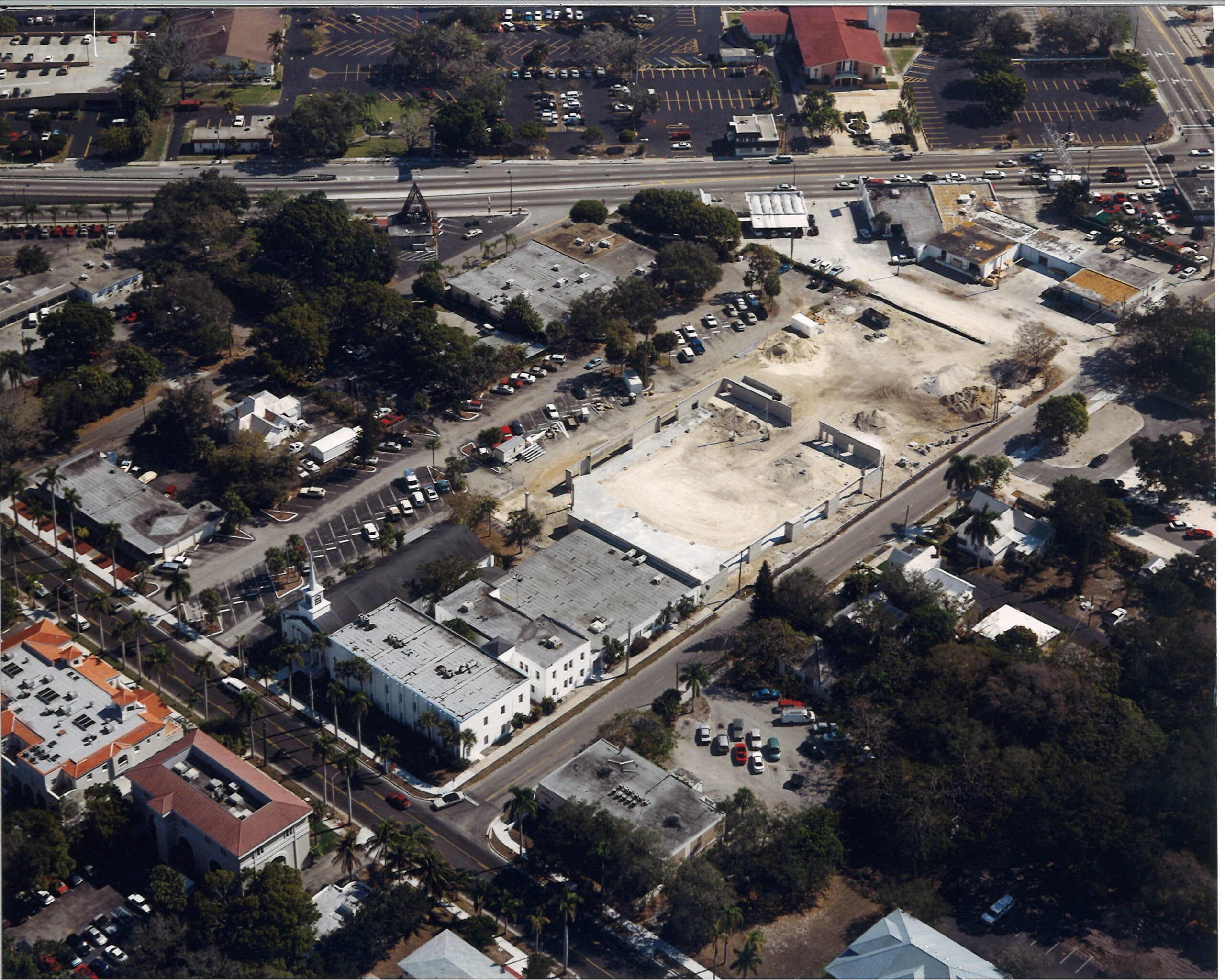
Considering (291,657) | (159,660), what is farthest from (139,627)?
(291,657)

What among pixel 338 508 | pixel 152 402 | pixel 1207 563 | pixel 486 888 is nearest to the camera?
pixel 486 888

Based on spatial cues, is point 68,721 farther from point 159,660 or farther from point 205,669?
point 205,669

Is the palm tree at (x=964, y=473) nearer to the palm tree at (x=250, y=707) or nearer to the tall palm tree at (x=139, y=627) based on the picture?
the palm tree at (x=250, y=707)

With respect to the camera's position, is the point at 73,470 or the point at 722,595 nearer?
the point at 722,595

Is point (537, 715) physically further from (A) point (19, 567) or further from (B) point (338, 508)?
(A) point (19, 567)

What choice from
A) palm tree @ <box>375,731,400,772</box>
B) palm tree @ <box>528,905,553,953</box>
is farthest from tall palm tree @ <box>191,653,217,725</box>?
palm tree @ <box>528,905,553,953</box>

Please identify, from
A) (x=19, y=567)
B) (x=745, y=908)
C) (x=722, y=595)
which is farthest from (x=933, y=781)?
(x=19, y=567)
